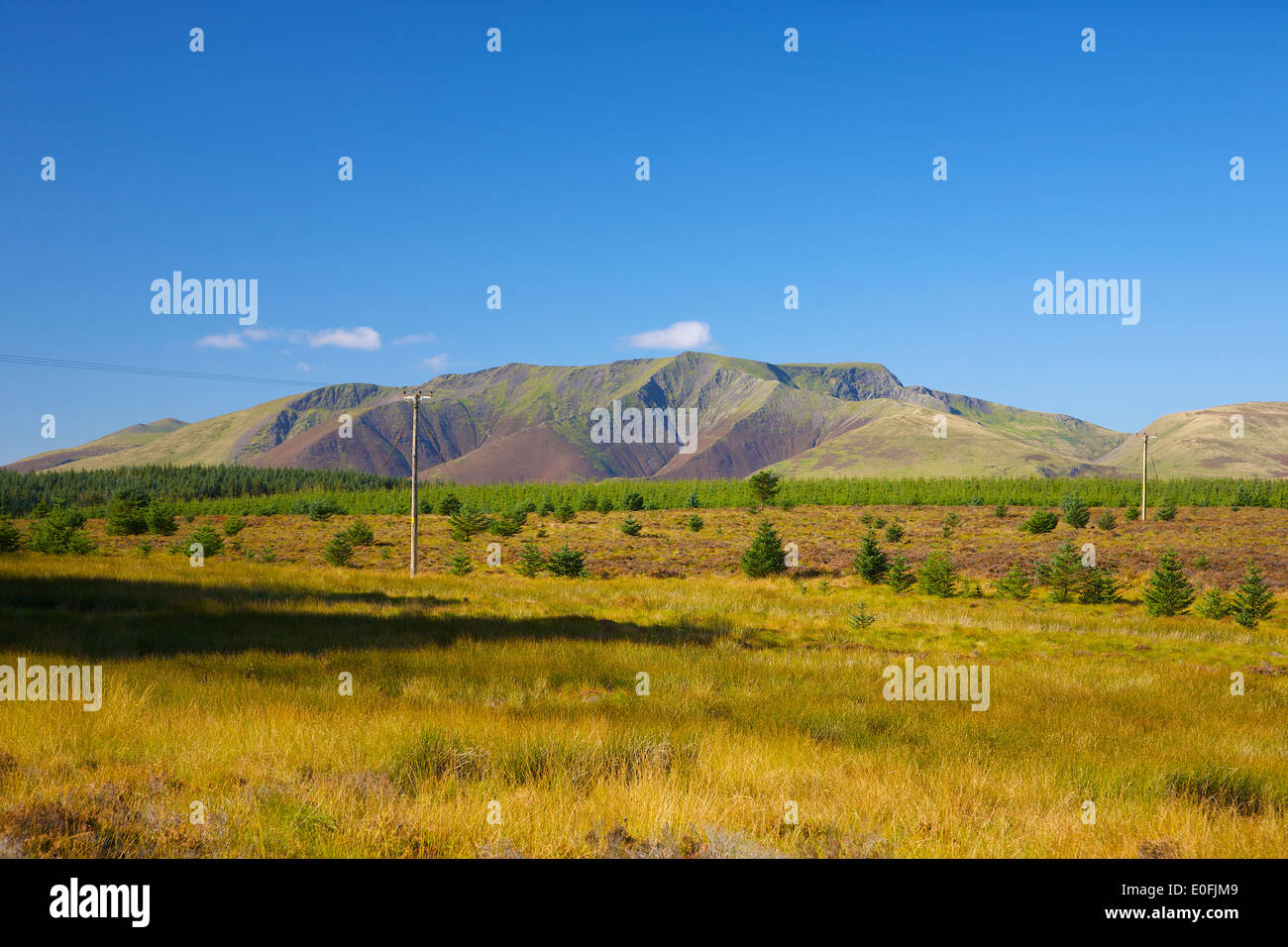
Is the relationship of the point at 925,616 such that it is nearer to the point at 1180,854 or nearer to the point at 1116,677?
the point at 1116,677

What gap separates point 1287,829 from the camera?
5.37 m

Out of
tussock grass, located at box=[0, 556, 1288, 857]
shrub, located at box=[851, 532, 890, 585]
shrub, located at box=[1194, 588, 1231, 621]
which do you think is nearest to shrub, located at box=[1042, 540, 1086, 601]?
shrub, located at box=[1194, 588, 1231, 621]

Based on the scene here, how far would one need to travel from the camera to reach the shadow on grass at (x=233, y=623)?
478 inches

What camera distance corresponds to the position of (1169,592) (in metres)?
25.4

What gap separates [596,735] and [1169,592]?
27.1 metres

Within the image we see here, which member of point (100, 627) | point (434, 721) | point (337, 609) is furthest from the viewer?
point (337, 609)

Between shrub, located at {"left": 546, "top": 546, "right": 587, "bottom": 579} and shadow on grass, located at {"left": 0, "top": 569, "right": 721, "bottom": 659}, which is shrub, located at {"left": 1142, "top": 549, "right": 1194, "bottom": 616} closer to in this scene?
shadow on grass, located at {"left": 0, "top": 569, "right": 721, "bottom": 659}

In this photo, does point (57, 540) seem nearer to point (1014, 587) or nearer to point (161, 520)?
point (161, 520)

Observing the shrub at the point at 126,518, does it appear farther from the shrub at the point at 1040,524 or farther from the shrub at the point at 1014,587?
the shrub at the point at 1040,524

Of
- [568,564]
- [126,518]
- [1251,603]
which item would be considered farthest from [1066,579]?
[126,518]

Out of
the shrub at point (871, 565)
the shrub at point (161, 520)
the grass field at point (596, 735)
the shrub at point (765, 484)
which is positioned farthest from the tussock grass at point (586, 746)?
the shrub at point (765, 484)
